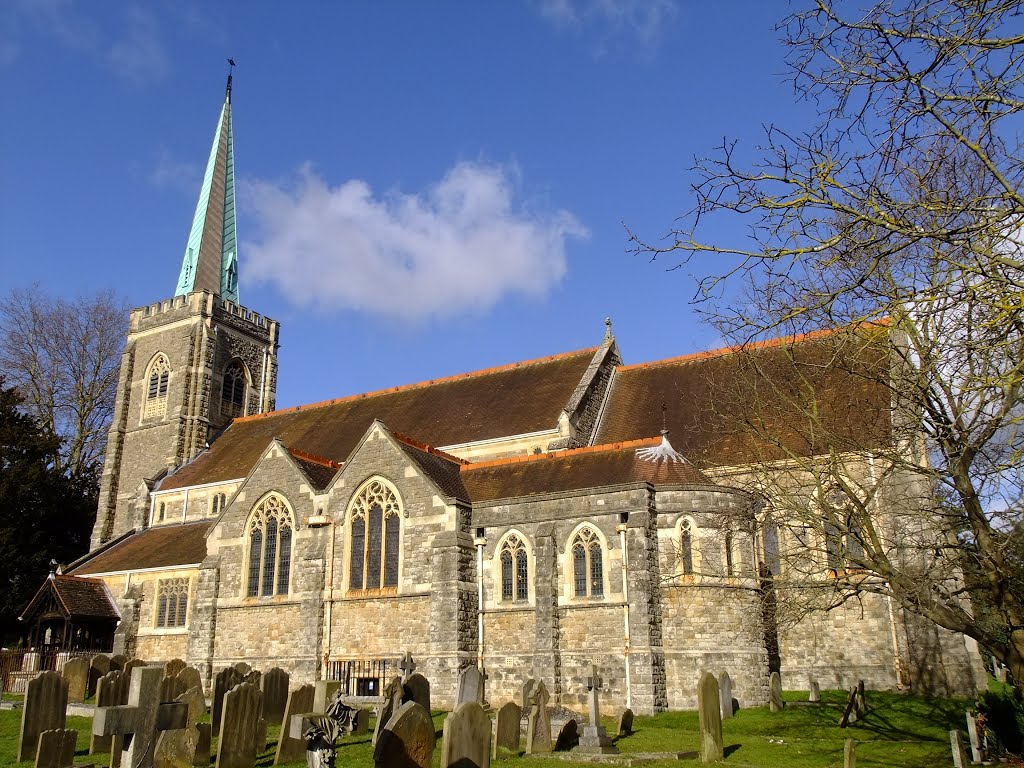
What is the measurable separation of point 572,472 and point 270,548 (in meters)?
9.36

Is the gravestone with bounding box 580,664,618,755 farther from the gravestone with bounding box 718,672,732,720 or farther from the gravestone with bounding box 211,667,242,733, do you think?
the gravestone with bounding box 211,667,242,733

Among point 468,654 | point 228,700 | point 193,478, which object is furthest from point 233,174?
point 228,700

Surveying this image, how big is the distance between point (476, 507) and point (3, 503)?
21468mm

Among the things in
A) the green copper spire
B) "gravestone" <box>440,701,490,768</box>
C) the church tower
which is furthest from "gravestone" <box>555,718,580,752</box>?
the green copper spire

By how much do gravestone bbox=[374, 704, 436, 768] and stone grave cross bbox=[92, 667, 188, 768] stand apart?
4006 mm

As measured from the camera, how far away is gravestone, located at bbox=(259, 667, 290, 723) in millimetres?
18062

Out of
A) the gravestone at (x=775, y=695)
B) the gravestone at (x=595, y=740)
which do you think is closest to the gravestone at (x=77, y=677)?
the gravestone at (x=595, y=740)

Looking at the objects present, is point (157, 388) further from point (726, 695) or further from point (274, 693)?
point (726, 695)

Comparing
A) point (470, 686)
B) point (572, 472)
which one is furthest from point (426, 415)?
point (470, 686)

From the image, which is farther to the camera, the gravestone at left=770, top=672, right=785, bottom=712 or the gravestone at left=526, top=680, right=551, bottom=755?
the gravestone at left=770, top=672, right=785, bottom=712

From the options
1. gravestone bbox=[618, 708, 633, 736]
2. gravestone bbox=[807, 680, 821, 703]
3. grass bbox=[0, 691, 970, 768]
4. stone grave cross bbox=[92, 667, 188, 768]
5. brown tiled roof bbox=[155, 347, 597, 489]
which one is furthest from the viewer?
brown tiled roof bbox=[155, 347, 597, 489]

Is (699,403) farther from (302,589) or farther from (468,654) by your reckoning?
(302,589)

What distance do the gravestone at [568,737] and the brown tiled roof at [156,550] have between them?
16.8 metres

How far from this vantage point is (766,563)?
2206 cm
